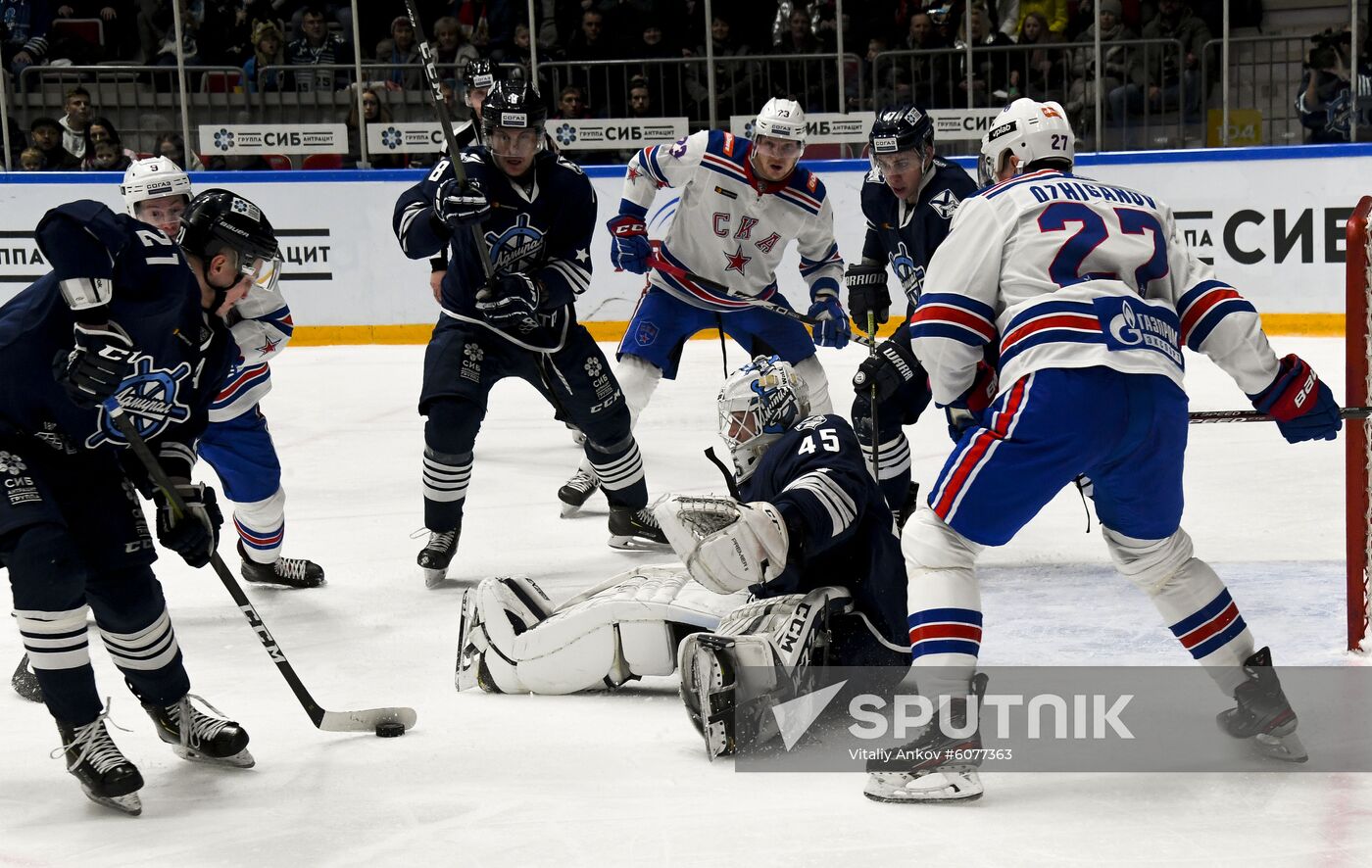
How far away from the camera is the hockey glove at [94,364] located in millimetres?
2705

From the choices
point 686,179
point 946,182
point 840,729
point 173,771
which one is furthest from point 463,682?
point 686,179

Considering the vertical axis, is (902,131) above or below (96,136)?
below

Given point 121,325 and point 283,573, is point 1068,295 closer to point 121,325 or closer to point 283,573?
point 121,325

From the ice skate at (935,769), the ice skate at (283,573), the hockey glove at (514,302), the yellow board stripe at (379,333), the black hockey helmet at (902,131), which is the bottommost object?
the ice skate at (283,573)

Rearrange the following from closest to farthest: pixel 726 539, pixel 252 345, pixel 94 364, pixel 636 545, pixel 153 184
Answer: pixel 94 364
pixel 726 539
pixel 252 345
pixel 153 184
pixel 636 545

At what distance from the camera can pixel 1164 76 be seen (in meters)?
8.88

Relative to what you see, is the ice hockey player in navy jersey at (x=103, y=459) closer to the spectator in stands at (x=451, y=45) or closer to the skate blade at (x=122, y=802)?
the skate blade at (x=122, y=802)

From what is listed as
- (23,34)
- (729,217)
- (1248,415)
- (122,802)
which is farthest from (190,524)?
(23,34)

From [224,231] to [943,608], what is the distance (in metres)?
1.58

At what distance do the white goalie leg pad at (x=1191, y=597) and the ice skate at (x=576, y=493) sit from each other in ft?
9.42

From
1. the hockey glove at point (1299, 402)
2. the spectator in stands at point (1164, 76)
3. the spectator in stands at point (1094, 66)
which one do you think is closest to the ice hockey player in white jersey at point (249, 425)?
the hockey glove at point (1299, 402)

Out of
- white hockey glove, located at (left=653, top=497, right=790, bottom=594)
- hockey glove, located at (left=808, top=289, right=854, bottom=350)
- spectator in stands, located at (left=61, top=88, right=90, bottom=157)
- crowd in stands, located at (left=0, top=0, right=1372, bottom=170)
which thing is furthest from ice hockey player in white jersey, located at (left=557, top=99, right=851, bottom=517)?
spectator in stands, located at (left=61, top=88, right=90, bottom=157)

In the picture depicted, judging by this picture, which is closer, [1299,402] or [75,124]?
[1299,402]

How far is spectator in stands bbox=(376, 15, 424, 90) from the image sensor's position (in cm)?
943
